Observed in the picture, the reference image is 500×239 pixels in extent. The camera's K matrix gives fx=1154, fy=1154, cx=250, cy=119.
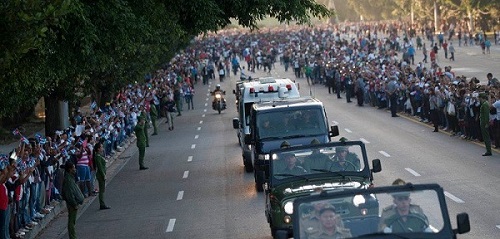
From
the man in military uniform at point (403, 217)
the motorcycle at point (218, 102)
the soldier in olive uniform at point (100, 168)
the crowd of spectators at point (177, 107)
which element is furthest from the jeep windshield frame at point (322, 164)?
the motorcycle at point (218, 102)

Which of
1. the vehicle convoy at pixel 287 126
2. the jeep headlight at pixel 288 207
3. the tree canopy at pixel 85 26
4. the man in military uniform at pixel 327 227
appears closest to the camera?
the man in military uniform at pixel 327 227

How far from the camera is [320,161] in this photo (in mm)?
17938

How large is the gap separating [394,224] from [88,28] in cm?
1114

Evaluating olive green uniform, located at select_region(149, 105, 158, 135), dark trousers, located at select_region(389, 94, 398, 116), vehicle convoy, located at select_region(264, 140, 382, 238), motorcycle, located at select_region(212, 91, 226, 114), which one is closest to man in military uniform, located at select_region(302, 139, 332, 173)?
vehicle convoy, located at select_region(264, 140, 382, 238)

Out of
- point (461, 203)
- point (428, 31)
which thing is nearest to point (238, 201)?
point (461, 203)

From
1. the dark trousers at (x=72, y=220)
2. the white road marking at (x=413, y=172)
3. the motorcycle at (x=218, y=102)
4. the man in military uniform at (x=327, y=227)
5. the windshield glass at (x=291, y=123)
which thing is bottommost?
the motorcycle at (x=218, y=102)

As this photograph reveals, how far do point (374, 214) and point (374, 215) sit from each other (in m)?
0.02

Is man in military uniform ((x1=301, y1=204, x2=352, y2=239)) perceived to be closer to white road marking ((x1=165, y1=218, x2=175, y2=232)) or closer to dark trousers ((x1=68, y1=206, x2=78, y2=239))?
dark trousers ((x1=68, y1=206, x2=78, y2=239))

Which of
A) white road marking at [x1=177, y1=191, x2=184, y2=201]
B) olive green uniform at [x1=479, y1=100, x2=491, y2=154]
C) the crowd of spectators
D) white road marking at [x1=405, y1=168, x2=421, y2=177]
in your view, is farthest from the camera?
olive green uniform at [x1=479, y1=100, x2=491, y2=154]

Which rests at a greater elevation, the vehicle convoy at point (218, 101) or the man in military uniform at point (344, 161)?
the man in military uniform at point (344, 161)

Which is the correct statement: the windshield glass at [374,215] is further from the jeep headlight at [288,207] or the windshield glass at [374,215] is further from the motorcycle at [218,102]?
the motorcycle at [218,102]

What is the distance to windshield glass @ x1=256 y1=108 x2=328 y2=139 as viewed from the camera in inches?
969

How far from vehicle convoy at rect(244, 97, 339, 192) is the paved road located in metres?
1.17

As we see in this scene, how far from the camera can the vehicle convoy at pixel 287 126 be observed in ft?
80.3
